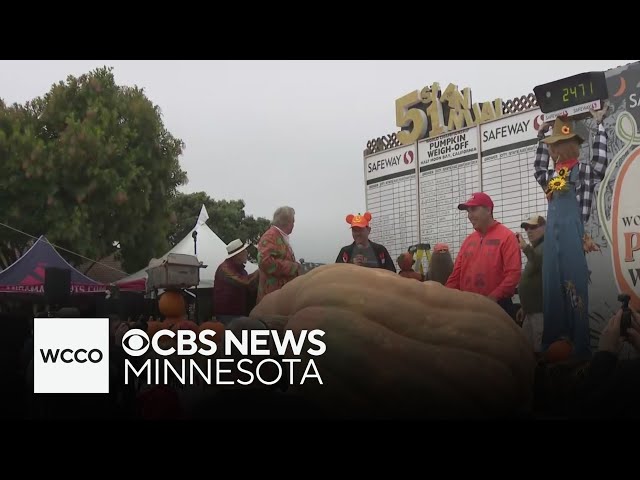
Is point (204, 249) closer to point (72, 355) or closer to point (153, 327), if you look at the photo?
point (153, 327)

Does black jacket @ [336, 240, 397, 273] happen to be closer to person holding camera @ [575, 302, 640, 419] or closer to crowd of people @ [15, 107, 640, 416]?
crowd of people @ [15, 107, 640, 416]

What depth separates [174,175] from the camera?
3723 millimetres

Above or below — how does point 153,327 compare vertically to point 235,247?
below

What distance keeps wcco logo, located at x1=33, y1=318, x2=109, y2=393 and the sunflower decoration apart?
2.11 meters

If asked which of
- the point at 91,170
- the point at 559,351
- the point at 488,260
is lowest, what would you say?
the point at 559,351

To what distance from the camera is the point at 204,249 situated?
11.8 ft

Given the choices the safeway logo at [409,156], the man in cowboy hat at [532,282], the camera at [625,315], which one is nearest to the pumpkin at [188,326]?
the safeway logo at [409,156]

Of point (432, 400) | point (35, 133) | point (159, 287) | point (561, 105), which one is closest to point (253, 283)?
point (159, 287)

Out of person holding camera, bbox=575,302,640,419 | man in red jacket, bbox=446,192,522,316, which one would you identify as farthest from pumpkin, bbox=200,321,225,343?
person holding camera, bbox=575,302,640,419

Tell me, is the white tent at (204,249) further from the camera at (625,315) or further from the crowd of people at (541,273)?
the camera at (625,315)

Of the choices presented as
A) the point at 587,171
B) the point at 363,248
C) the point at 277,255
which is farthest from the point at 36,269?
the point at 587,171

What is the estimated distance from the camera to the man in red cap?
11.9 ft

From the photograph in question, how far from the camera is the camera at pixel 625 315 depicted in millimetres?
3340

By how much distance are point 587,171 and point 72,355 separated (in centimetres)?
246
